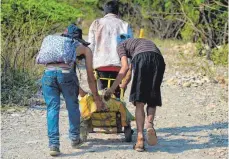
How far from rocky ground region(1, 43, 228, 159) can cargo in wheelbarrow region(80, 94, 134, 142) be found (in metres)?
0.21

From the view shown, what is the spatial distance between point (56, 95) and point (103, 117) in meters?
0.75

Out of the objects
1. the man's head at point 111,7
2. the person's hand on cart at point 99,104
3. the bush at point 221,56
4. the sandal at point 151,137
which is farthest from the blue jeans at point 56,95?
the bush at point 221,56

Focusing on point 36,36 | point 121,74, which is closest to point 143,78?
point 121,74

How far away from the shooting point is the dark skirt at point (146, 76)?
660 centimetres

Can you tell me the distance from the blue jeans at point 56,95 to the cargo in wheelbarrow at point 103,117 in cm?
35

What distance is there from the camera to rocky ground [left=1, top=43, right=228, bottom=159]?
21.5 ft

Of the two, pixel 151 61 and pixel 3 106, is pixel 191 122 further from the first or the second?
pixel 3 106

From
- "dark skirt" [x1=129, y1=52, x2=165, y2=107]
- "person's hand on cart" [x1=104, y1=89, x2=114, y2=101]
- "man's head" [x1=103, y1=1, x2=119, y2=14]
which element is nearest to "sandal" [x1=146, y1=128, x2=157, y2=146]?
"dark skirt" [x1=129, y1=52, x2=165, y2=107]

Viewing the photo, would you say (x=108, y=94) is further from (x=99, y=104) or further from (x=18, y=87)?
(x=18, y=87)

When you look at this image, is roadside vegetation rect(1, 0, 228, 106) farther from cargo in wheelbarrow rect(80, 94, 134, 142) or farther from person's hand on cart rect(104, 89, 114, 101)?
person's hand on cart rect(104, 89, 114, 101)

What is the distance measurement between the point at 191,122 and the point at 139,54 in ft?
7.92

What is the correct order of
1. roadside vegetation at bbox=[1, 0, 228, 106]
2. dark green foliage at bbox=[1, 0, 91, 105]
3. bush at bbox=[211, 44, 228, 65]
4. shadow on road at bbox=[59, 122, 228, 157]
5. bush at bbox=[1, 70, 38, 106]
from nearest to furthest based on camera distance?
shadow on road at bbox=[59, 122, 228, 157] < bush at bbox=[1, 70, 38, 106] < dark green foliage at bbox=[1, 0, 91, 105] < roadside vegetation at bbox=[1, 0, 228, 106] < bush at bbox=[211, 44, 228, 65]

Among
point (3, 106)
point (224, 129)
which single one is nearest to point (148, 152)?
point (224, 129)

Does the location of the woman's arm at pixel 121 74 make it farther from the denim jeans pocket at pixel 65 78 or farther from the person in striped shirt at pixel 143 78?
the denim jeans pocket at pixel 65 78
